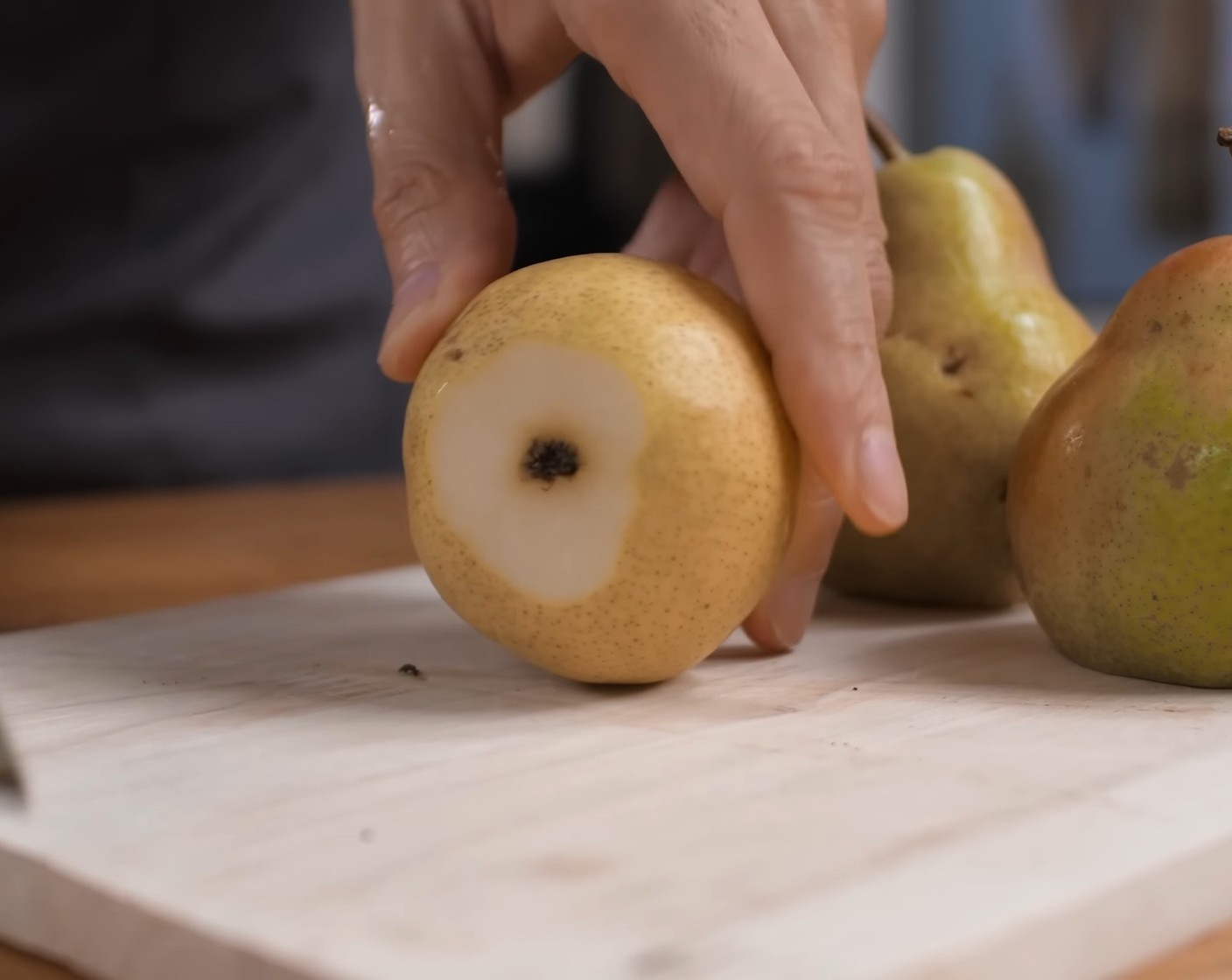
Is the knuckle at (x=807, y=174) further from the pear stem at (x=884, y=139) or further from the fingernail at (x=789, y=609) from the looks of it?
the pear stem at (x=884, y=139)

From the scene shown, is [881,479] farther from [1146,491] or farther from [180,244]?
[180,244]

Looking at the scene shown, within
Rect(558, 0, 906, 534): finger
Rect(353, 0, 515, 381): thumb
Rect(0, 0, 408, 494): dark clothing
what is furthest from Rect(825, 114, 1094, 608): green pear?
Rect(0, 0, 408, 494): dark clothing

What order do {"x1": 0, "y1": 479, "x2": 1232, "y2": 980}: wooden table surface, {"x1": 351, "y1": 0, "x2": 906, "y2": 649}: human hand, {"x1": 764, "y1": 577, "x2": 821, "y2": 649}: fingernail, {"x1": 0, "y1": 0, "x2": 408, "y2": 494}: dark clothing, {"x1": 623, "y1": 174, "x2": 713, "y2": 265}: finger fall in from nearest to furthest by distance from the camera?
1. {"x1": 351, "y1": 0, "x2": 906, "y2": 649}: human hand
2. {"x1": 764, "y1": 577, "x2": 821, "y2": 649}: fingernail
3. {"x1": 623, "y1": 174, "x2": 713, "y2": 265}: finger
4. {"x1": 0, "y1": 479, "x2": 1232, "y2": 980}: wooden table surface
5. {"x1": 0, "y1": 0, "x2": 408, "y2": 494}: dark clothing

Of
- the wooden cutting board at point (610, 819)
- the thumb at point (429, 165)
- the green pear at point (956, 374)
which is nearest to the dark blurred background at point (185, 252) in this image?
the thumb at point (429, 165)

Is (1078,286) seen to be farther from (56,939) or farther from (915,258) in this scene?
(56,939)

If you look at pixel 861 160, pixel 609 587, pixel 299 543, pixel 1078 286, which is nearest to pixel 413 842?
pixel 609 587

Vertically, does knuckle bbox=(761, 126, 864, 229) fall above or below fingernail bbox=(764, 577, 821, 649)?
above

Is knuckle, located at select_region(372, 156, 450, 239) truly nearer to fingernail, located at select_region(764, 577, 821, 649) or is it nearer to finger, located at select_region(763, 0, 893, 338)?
finger, located at select_region(763, 0, 893, 338)
